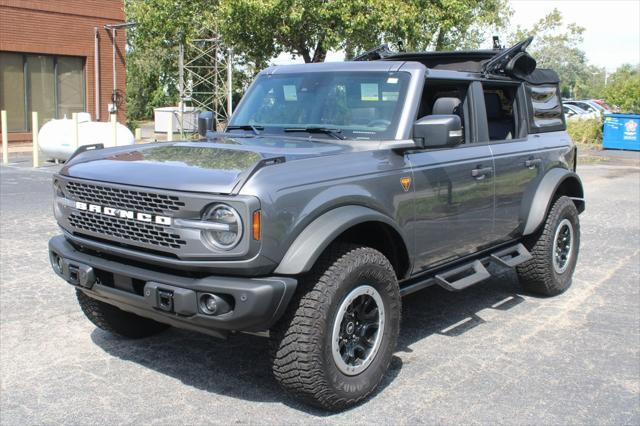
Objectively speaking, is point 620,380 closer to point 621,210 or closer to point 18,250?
point 18,250

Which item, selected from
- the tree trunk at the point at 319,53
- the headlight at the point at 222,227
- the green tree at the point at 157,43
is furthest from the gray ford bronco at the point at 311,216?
the green tree at the point at 157,43

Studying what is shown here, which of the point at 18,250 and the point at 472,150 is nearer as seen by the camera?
the point at 472,150

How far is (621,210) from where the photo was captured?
11680mm

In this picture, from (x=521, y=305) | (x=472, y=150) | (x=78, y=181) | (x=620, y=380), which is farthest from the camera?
(x=521, y=305)

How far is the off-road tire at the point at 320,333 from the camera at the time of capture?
12.2ft

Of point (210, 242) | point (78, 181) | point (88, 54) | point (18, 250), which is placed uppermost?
point (88, 54)

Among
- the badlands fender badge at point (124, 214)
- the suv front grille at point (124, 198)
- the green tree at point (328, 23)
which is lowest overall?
the badlands fender badge at point (124, 214)

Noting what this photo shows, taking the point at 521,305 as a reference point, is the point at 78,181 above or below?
above

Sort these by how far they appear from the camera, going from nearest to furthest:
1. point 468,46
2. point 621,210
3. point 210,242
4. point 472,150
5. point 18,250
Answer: point 210,242 < point 472,150 < point 18,250 < point 621,210 < point 468,46

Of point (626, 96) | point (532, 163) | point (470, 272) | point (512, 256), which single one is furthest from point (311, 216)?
point (626, 96)

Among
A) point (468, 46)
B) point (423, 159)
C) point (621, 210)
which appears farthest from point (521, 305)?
point (468, 46)

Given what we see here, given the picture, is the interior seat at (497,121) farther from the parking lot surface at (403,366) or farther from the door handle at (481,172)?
the parking lot surface at (403,366)

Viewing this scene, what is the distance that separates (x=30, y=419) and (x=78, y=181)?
135 centimetres

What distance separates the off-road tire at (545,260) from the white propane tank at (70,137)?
12.2 metres
